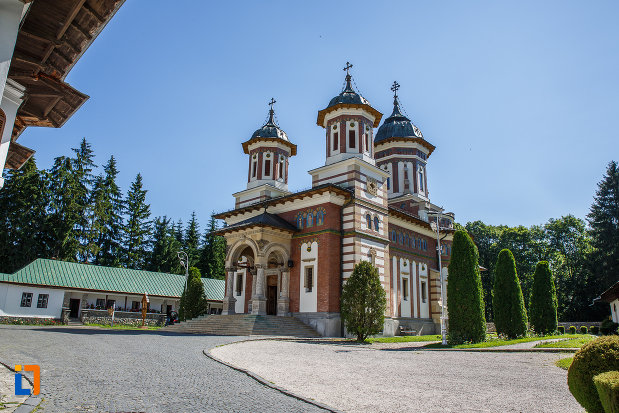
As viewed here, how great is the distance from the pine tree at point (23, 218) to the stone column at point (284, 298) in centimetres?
3094

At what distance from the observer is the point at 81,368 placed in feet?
29.1

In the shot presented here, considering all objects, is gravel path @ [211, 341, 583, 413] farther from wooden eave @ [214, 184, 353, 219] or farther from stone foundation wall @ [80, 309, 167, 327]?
stone foundation wall @ [80, 309, 167, 327]

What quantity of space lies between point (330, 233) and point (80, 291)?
73.7 feet

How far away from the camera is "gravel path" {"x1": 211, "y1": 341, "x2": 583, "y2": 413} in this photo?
664 centimetres

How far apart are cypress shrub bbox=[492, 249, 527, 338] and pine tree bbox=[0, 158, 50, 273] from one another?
43.2m

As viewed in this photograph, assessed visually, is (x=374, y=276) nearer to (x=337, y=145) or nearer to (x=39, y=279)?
(x=337, y=145)

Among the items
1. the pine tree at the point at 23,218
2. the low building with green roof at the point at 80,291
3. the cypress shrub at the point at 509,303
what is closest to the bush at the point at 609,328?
the cypress shrub at the point at 509,303

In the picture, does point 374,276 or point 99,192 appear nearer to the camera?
point 374,276

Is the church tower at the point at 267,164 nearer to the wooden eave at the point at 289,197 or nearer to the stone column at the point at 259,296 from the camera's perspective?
the wooden eave at the point at 289,197

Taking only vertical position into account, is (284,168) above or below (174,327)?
above

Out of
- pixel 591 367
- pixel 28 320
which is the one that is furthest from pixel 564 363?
pixel 28 320

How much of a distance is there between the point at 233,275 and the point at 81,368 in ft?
64.6

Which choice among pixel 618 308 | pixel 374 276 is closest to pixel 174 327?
pixel 374 276

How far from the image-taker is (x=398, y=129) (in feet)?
127
